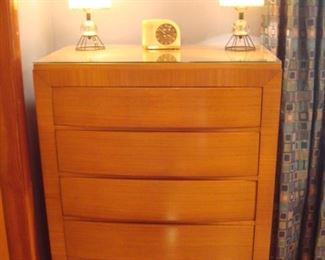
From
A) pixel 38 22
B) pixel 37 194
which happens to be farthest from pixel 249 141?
pixel 38 22

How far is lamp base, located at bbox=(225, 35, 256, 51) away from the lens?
5.19ft

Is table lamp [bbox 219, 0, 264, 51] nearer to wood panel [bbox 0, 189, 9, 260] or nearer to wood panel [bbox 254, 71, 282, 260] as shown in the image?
wood panel [bbox 254, 71, 282, 260]

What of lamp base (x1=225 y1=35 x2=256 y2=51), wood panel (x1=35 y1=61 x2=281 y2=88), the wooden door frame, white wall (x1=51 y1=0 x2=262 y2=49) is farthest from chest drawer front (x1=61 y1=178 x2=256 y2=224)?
white wall (x1=51 y1=0 x2=262 y2=49)

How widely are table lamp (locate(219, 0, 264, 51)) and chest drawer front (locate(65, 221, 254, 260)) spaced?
681 millimetres

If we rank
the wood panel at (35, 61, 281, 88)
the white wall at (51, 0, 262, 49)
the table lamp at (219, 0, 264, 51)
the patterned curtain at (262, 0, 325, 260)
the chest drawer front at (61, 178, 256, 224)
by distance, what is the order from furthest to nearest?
the white wall at (51, 0, 262, 49)
the patterned curtain at (262, 0, 325, 260)
the table lamp at (219, 0, 264, 51)
the chest drawer front at (61, 178, 256, 224)
the wood panel at (35, 61, 281, 88)

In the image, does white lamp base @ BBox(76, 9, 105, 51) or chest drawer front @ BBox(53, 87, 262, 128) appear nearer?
chest drawer front @ BBox(53, 87, 262, 128)

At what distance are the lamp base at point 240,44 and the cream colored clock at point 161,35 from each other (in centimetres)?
21

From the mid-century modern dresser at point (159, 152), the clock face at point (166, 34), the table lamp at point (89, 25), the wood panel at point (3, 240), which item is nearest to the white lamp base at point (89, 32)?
the table lamp at point (89, 25)

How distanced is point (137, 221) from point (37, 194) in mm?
443

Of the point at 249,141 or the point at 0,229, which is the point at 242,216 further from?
the point at 0,229

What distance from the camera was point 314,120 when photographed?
176 cm

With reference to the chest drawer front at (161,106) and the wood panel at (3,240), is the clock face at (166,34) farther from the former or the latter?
the wood panel at (3,240)

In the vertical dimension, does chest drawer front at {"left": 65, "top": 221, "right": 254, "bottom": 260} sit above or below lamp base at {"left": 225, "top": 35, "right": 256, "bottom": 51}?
below

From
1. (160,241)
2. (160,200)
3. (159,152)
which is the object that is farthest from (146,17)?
(160,241)
